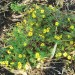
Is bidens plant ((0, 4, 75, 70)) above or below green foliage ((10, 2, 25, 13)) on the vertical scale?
below

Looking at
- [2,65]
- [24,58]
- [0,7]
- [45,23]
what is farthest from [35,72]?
[0,7]

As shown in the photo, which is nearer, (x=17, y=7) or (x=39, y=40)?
(x=39, y=40)

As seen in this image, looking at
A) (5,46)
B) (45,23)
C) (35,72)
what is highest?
(45,23)

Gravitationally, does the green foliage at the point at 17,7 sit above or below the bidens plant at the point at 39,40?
above

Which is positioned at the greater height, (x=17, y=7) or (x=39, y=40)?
(x=17, y=7)

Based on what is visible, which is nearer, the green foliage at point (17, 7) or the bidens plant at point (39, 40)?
the bidens plant at point (39, 40)

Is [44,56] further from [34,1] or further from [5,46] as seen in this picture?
[34,1]

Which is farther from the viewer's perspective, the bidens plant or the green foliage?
the green foliage

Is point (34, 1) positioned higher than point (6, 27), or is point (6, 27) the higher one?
point (34, 1)
